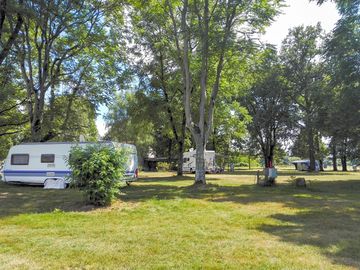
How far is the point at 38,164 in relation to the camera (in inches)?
691

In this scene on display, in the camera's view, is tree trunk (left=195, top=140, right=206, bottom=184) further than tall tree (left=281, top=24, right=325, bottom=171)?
No

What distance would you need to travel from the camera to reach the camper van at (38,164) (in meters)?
17.2

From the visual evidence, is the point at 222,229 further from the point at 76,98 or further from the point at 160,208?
the point at 76,98

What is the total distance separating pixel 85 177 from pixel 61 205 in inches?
52.4

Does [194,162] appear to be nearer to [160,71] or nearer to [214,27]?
[160,71]

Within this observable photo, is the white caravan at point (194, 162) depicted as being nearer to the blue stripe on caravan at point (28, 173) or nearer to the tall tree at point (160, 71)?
the tall tree at point (160, 71)

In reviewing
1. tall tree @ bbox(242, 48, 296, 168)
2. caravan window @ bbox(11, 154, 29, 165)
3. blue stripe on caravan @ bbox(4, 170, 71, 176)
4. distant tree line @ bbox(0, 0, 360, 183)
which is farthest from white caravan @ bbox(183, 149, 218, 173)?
caravan window @ bbox(11, 154, 29, 165)

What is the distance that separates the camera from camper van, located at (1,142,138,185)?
1716cm

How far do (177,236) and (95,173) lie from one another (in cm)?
417

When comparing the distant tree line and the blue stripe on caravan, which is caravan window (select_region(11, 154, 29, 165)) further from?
the distant tree line

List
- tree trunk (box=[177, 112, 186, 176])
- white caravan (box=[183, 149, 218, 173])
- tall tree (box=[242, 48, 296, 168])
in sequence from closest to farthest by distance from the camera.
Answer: tree trunk (box=[177, 112, 186, 176])
white caravan (box=[183, 149, 218, 173])
tall tree (box=[242, 48, 296, 168])

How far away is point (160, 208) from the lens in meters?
9.70

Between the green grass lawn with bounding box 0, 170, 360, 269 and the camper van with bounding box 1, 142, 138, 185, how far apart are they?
6.80 m

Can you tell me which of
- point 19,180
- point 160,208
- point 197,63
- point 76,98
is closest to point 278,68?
point 197,63
